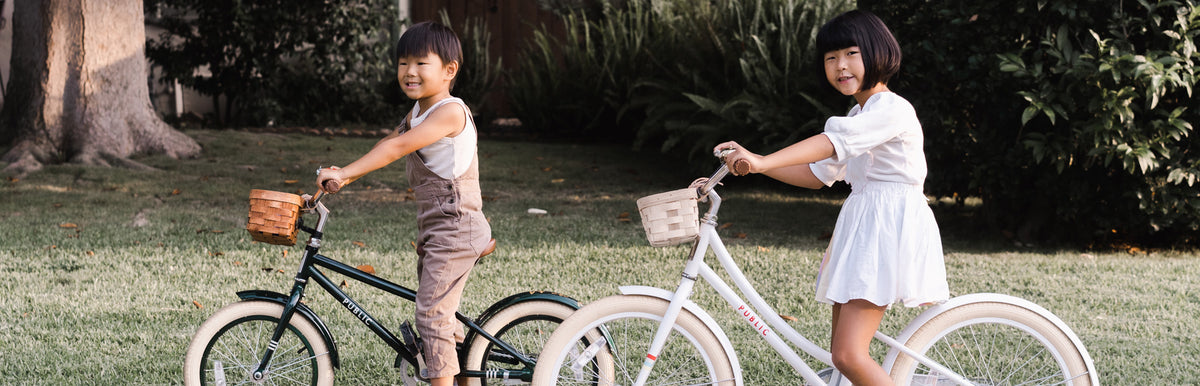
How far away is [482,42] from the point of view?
1356cm

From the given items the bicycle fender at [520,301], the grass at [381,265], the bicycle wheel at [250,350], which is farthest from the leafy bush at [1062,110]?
the bicycle wheel at [250,350]

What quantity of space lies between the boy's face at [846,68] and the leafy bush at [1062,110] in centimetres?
333

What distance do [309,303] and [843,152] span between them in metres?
2.99

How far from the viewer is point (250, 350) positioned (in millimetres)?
3096

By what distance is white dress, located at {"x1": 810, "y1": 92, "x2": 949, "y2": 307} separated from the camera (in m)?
2.50

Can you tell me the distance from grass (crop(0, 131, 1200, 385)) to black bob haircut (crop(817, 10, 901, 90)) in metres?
1.45

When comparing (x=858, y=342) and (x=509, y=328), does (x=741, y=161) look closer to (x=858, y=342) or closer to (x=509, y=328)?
(x=858, y=342)

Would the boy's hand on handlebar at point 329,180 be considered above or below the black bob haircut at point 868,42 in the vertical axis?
below

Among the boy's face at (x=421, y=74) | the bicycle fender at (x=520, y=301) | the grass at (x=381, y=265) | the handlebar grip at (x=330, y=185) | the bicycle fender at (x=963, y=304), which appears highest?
the boy's face at (x=421, y=74)

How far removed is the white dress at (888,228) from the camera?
2.50 metres

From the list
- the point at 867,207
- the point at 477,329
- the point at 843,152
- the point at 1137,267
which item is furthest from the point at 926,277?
the point at 1137,267

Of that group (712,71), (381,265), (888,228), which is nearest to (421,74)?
(888,228)

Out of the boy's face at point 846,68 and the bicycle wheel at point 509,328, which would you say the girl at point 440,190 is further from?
the boy's face at point 846,68

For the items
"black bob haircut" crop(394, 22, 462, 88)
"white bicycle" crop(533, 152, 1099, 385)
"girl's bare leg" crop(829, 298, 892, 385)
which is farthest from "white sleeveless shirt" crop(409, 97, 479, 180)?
"girl's bare leg" crop(829, 298, 892, 385)
